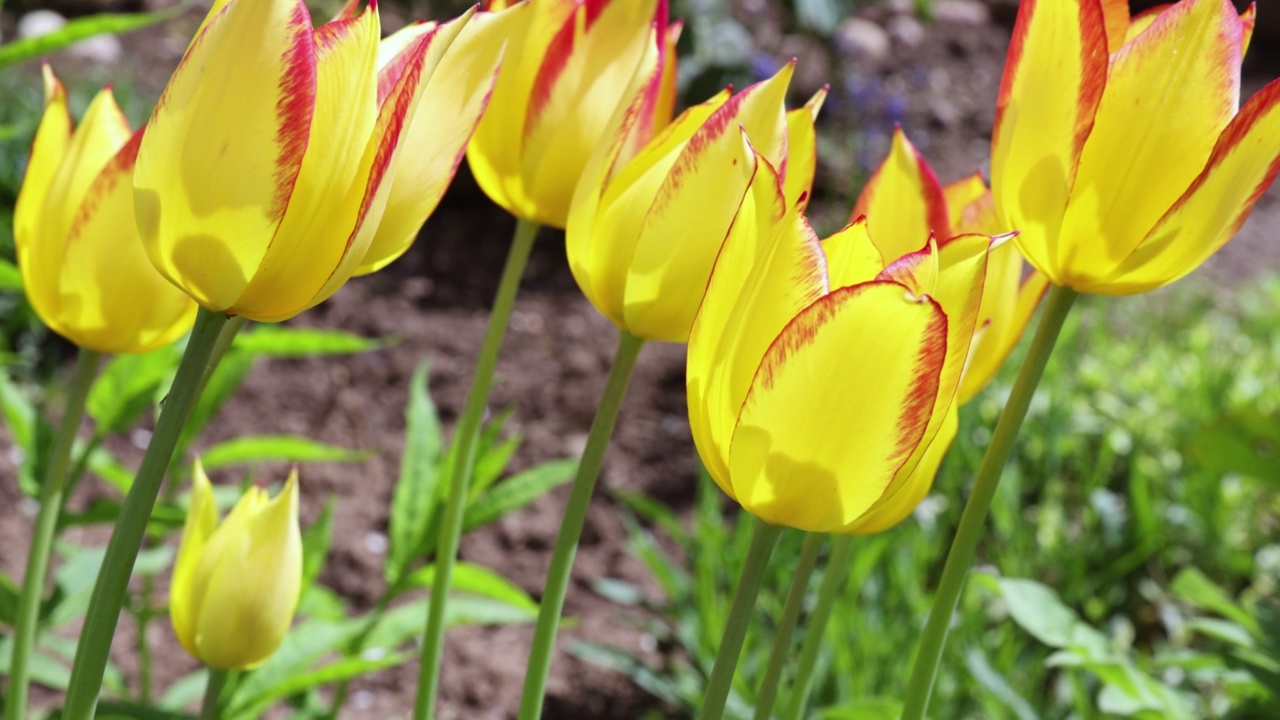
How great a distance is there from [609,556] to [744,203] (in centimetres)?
204

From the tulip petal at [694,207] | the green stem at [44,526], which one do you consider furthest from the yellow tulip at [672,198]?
the green stem at [44,526]

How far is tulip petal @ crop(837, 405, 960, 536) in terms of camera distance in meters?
0.46

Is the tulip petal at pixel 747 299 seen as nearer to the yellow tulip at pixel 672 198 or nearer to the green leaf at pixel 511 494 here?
the yellow tulip at pixel 672 198

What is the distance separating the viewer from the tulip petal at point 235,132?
0.38 metres

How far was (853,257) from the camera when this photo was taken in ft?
1.39

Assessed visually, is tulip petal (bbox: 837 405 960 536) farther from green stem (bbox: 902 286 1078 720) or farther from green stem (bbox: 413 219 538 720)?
green stem (bbox: 413 219 538 720)

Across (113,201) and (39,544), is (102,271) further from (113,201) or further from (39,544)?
(39,544)

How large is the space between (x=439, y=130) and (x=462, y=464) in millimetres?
217

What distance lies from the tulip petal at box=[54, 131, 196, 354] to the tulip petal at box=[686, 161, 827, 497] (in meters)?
0.26

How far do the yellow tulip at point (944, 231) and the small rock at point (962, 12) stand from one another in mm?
5102

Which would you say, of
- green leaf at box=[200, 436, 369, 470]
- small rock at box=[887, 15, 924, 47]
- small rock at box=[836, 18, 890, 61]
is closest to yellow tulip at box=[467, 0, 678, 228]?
green leaf at box=[200, 436, 369, 470]

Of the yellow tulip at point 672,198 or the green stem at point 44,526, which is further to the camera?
the green stem at point 44,526

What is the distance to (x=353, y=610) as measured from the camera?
85.6 inches

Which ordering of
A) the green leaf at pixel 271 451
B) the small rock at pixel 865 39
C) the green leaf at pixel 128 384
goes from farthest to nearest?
the small rock at pixel 865 39, the green leaf at pixel 271 451, the green leaf at pixel 128 384
